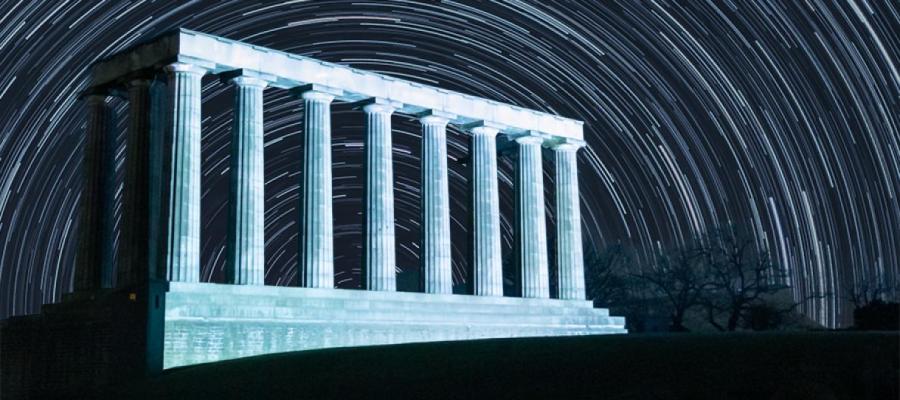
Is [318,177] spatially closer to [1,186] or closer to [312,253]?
[312,253]

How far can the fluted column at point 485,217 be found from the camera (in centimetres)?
8675

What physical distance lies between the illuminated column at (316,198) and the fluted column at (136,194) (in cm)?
1117

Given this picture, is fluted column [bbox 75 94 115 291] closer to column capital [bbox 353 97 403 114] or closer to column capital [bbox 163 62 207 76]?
column capital [bbox 163 62 207 76]

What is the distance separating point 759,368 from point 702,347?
616 cm

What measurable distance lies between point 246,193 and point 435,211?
722 inches

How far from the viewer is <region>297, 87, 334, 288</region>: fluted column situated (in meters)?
74.4

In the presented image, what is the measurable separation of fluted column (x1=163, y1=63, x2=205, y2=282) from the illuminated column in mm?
8446

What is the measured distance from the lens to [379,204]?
79562 millimetres

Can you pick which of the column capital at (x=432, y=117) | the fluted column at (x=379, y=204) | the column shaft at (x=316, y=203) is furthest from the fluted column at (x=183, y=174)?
the column capital at (x=432, y=117)

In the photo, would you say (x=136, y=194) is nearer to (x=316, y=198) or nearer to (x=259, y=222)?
(x=259, y=222)

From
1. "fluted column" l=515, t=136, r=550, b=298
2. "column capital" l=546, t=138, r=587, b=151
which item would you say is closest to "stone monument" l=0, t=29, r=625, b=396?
"fluted column" l=515, t=136, r=550, b=298

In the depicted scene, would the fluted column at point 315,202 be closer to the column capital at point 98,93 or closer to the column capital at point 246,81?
the column capital at point 246,81

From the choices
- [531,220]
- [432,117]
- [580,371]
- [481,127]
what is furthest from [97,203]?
[580,371]

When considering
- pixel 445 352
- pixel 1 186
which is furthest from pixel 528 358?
pixel 1 186
